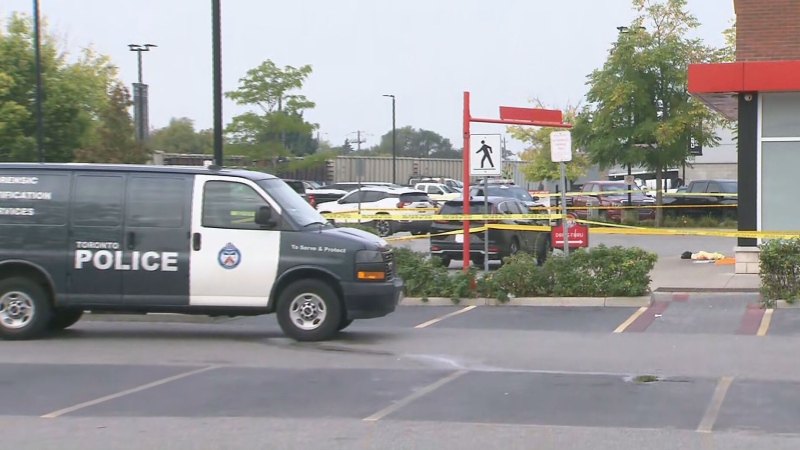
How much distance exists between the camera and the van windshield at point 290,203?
1227cm

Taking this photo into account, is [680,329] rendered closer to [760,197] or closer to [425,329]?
[425,329]

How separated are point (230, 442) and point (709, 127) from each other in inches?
1377

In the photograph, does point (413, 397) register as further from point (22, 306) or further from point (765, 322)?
point (765, 322)

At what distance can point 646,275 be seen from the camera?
15.4 m

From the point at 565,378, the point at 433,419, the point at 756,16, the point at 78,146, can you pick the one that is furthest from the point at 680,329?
the point at 78,146

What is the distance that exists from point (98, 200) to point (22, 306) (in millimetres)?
1586

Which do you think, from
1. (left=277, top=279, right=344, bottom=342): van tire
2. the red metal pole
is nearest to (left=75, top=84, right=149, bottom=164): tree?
the red metal pole

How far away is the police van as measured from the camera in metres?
12.1

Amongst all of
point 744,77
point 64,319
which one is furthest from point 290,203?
point 744,77

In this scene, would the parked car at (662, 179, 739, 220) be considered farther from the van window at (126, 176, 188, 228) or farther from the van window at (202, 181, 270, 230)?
the van window at (126, 176, 188, 228)

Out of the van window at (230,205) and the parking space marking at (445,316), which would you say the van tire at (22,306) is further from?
the parking space marking at (445,316)

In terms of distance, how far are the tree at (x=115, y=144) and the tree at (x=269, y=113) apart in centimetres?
595

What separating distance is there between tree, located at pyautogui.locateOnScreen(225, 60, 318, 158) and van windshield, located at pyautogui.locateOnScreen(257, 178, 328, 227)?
64.3 feet

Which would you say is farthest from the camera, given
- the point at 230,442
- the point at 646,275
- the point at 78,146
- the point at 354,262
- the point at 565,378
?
the point at 78,146
